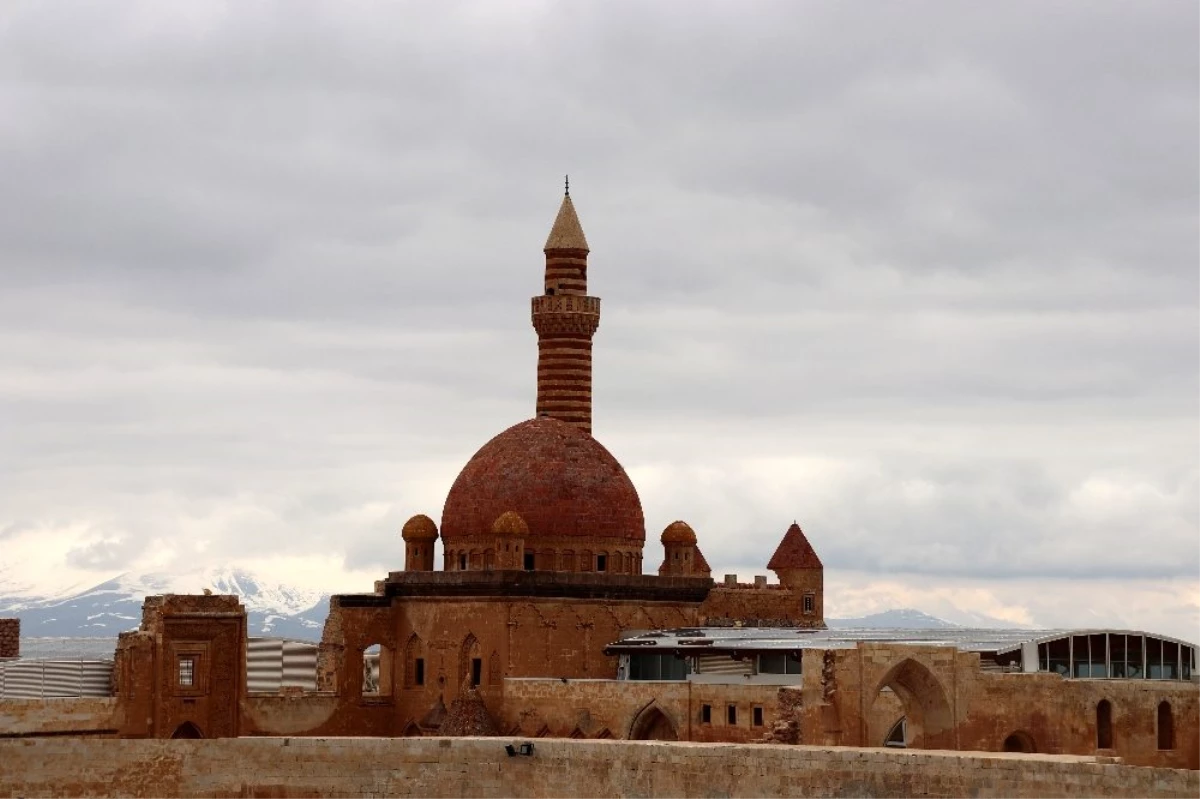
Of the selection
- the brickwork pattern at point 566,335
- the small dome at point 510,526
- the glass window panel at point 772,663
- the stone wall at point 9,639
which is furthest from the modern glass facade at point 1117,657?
the stone wall at point 9,639

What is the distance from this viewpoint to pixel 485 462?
219 ft

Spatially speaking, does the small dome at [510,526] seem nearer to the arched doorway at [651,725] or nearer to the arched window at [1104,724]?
the arched doorway at [651,725]

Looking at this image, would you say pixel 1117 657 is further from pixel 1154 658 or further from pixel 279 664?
pixel 279 664

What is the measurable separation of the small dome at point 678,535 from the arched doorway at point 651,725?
34.3 ft

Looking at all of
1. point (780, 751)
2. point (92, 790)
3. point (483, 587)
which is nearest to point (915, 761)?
point (780, 751)

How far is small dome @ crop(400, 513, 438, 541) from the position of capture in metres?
67.2

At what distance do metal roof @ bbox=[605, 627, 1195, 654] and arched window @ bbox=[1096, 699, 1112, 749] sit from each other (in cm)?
269

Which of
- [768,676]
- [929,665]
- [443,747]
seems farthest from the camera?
[768,676]

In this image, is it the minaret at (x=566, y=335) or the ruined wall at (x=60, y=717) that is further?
the minaret at (x=566, y=335)

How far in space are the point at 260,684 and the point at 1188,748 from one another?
27725 mm

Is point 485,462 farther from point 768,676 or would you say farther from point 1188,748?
point 1188,748

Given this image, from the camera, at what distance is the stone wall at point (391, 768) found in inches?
1732

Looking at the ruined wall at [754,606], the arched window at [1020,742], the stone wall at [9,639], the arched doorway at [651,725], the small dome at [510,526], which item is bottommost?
the arched window at [1020,742]

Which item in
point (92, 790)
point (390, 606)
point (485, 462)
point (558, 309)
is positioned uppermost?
point (558, 309)
